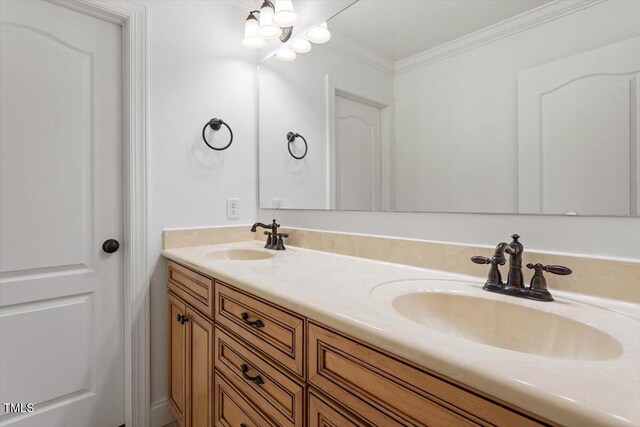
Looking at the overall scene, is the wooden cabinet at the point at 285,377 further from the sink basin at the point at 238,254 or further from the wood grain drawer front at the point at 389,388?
the sink basin at the point at 238,254

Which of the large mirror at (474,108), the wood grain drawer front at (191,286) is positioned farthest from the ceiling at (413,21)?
the wood grain drawer front at (191,286)

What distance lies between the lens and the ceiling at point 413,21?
38.8 inches

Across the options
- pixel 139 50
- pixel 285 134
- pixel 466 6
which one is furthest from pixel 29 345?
pixel 466 6

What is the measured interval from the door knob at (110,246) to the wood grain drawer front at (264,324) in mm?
712

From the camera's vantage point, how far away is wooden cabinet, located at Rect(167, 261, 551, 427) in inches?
19.3

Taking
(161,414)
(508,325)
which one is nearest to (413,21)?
(508,325)

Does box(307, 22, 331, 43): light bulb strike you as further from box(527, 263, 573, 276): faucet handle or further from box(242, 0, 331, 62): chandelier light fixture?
box(527, 263, 573, 276): faucet handle

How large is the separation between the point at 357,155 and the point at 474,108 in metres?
0.52

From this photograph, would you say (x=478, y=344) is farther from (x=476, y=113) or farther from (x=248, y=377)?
(x=476, y=113)

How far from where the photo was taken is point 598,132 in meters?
0.80

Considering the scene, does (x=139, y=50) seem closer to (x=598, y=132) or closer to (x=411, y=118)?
(x=411, y=118)

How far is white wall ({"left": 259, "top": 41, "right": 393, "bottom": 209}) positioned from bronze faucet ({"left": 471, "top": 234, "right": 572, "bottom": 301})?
2.72 feet

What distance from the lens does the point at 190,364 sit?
1271 mm

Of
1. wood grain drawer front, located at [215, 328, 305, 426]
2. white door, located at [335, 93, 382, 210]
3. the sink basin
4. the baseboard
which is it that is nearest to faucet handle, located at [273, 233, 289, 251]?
the sink basin
